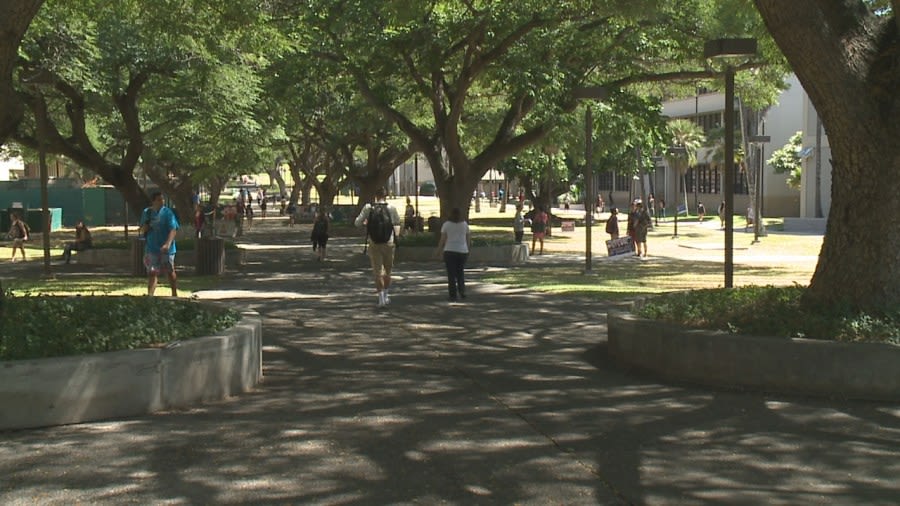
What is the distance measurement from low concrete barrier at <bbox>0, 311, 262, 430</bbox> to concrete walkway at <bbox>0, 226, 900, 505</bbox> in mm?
112

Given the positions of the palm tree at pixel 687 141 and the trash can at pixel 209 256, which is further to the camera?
the palm tree at pixel 687 141


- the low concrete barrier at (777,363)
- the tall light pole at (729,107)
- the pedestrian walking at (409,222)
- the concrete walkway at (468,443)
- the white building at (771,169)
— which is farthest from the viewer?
the white building at (771,169)

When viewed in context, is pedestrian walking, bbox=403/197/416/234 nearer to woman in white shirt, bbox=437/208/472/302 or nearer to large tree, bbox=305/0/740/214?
Result: large tree, bbox=305/0/740/214

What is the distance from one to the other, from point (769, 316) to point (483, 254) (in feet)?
54.1

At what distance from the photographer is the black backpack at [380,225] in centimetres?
1382

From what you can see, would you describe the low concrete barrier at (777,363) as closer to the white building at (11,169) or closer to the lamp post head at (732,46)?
the lamp post head at (732,46)

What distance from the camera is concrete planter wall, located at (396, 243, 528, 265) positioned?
972 inches

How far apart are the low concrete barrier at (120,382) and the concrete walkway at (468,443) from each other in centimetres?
11

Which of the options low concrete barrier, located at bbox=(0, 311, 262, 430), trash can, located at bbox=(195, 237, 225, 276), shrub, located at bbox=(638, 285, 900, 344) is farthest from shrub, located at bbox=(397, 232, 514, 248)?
low concrete barrier, located at bbox=(0, 311, 262, 430)

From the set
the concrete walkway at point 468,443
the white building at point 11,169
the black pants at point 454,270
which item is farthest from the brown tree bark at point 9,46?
the white building at point 11,169

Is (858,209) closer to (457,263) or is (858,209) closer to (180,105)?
(457,263)

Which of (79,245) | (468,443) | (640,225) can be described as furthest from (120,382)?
(640,225)

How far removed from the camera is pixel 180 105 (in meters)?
26.3

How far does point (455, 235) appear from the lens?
1461cm
